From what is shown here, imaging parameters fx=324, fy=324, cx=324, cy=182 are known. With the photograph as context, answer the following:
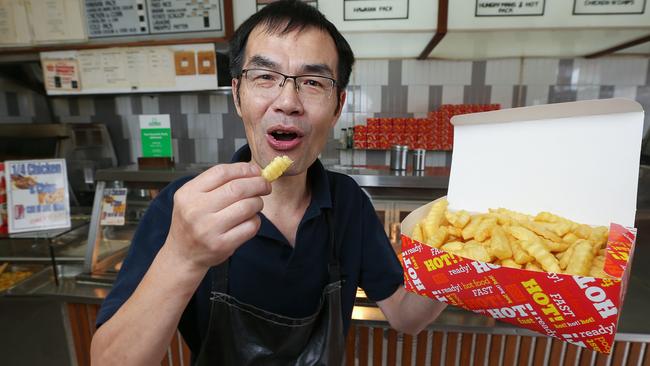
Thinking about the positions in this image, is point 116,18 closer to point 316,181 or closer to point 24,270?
point 24,270

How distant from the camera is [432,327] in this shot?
1748 millimetres

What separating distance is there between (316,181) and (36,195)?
7.17ft

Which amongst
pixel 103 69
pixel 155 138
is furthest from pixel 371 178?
pixel 103 69

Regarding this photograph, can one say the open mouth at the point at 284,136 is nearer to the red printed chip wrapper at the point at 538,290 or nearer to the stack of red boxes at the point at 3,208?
the red printed chip wrapper at the point at 538,290

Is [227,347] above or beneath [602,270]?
beneath

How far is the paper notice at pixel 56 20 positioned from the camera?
3.61 m

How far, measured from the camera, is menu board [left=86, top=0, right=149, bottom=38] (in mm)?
3533

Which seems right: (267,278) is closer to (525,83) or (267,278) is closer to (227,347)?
(227,347)

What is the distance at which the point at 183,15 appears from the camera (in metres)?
3.48

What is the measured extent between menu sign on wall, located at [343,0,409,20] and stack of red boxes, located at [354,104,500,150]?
119 cm

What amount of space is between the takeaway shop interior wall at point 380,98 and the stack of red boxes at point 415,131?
8.8 inches

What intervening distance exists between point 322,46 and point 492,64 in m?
3.57

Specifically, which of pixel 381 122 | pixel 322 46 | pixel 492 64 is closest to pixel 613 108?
pixel 322 46

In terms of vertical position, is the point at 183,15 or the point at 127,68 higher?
the point at 183,15
